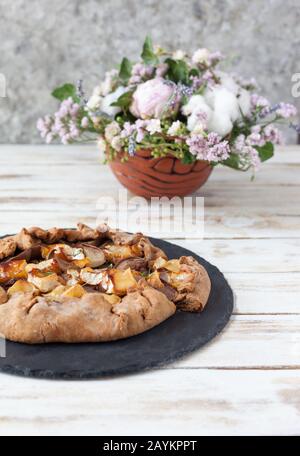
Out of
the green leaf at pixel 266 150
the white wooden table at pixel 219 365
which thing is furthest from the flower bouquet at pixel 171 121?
the white wooden table at pixel 219 365

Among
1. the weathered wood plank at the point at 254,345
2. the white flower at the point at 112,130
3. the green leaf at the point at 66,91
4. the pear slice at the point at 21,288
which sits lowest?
the weathered wood plank at the point at 254,345

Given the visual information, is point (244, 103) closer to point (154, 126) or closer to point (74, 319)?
point (154, 126)

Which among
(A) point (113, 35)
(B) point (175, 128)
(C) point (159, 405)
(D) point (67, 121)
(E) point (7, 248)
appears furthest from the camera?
(A) point (113, 35)

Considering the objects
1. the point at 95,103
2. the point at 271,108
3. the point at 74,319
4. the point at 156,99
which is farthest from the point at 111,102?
the point at 74,319

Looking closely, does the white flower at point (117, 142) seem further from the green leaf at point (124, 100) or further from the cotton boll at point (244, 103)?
the cotton boll at point (244, 103)

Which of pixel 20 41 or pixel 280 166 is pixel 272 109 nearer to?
pixel 280 166

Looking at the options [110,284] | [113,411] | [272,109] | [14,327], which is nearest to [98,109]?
[272,109]
